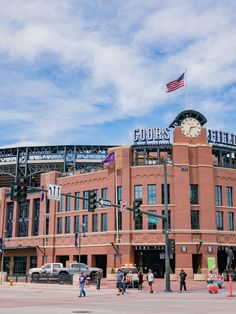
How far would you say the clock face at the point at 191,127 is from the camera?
61.0 meters

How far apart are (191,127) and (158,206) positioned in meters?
11.5

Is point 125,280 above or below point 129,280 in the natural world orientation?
above

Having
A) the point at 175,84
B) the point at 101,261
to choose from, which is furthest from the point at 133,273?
the point at 101,261

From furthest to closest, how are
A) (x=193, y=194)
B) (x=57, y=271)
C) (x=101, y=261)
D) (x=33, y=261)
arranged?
(x=33, y=261), (x=101, y=261), (x=193, y=194), (x=57, y=271)

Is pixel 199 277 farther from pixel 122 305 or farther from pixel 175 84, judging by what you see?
pixel 122 305

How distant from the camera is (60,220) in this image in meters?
68.4

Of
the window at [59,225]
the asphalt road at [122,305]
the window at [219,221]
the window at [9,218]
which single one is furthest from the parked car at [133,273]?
the window at [9,218]

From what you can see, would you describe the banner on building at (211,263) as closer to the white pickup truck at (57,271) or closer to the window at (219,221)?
the window at (219,221)

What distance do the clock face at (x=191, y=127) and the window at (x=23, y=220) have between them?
30.0 meters

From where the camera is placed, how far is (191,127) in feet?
201

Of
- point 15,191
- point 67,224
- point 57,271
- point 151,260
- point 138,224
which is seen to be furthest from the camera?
point 67,224

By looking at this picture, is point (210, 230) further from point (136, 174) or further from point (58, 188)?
point (58, 188)

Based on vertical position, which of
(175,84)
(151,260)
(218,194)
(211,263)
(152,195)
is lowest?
(211,263)

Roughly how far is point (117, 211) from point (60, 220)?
1201 centimetres
